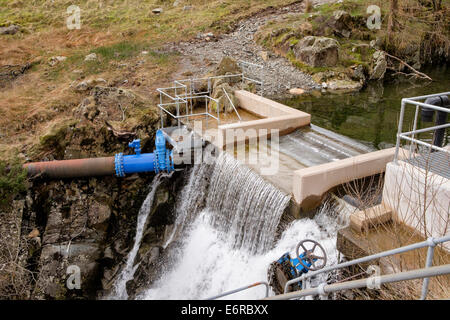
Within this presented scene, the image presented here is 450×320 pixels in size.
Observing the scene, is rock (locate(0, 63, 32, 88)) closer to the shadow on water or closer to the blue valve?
the blue valve

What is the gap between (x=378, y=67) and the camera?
21000mm

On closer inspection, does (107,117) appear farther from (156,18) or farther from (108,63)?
(156,18)

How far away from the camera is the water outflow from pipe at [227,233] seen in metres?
7.80

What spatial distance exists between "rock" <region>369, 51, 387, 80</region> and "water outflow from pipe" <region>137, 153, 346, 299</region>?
14253 mm

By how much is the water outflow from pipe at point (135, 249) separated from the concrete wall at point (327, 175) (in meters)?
4.63

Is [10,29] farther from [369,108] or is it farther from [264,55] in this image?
[369,108]

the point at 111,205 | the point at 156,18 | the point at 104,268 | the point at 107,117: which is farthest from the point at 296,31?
the point at 104,268

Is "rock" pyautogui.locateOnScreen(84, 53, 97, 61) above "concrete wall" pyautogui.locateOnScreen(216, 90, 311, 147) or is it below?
above

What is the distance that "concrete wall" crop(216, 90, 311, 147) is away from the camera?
10297mm

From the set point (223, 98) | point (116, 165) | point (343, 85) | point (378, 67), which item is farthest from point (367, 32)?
point (116, 165)

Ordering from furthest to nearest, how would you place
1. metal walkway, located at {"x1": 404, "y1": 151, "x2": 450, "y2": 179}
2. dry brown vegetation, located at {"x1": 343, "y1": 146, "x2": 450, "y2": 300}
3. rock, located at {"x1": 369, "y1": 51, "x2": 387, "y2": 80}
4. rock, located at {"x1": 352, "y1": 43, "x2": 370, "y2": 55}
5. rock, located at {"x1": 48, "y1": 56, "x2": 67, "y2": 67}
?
rock, located at {"x1": 352, "y1": 43, "x2": 370, "y2": 55} → rock, located at {"x1": 369, "y1": 51, "x2": 387, "y2": 80} → rock, located at {"x1": 48, "y1": 56, "x2": 67, "y2": 67} → metal walkway, located at {"x1": 404, "y1": 151, "x2": 450, "y2": 179} → dry brown vegetation, located at {"x1": 343, "y1": 146, "x2": 450, "y2": 300}

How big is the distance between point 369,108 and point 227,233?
9.84 m

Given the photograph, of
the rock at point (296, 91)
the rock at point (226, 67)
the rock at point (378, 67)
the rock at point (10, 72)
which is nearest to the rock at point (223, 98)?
the rock at point (226, 67)

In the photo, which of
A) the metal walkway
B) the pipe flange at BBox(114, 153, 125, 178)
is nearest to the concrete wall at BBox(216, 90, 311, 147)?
the pipe flange at BBox(114, 153, 125, 178)
